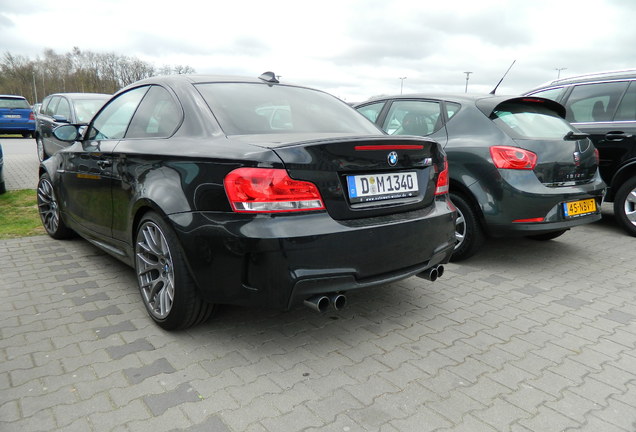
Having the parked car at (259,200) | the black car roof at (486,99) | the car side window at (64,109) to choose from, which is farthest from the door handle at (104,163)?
the car side window at (64,109)

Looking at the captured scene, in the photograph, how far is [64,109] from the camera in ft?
31.0

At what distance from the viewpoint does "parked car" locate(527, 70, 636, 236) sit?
534cm

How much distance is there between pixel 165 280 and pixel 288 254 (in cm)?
98

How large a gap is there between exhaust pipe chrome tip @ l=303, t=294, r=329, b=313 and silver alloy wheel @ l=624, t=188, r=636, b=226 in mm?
4615

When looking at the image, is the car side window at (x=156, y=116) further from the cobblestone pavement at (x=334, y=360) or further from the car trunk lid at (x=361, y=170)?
the cobblestone pavement at (x=334, y=360)

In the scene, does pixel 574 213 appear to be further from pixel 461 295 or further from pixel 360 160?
pixel 360 160

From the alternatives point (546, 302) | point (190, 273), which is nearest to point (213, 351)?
point (190, 273)

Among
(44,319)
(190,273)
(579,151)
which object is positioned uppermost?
(579,151)

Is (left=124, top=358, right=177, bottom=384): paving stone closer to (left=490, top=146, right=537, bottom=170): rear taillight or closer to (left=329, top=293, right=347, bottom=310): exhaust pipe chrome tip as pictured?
(left=329, top=293, right=347, bottom=310): exhaust pipe chrome tip

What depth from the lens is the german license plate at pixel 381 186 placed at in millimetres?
2498

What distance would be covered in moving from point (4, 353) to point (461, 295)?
2.97 metres

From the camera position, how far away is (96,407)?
6.96 ft

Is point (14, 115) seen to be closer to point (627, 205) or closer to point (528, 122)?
point (528, 122)

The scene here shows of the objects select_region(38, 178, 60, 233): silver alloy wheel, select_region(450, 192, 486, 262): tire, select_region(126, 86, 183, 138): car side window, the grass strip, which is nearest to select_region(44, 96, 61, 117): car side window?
the grass strip
